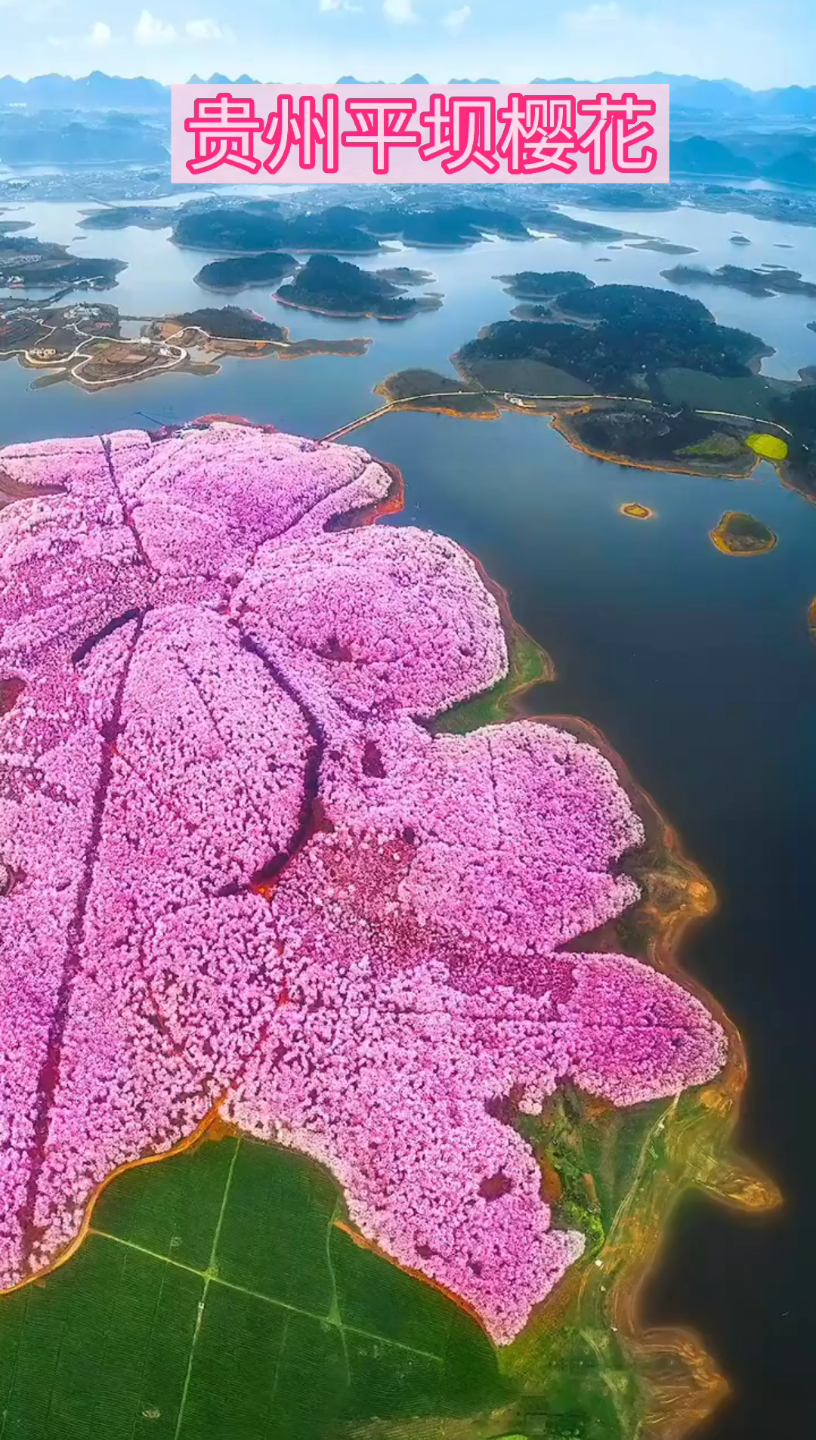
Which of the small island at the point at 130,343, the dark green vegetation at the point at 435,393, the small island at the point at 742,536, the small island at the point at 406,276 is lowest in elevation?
the small island at the point at 742,536

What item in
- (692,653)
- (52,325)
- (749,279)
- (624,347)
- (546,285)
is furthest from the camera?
(749,279)

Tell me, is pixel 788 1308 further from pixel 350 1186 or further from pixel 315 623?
pixel 315 623

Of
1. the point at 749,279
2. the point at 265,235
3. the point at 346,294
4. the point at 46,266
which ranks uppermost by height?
the point at 265,235

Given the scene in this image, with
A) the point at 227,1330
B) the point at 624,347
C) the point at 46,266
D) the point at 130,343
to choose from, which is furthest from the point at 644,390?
the point at 46,266

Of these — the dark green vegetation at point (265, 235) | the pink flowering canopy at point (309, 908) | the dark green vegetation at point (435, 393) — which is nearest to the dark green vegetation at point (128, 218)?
the dark green vegetation at point (265, 235)

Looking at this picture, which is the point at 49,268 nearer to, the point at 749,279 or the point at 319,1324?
the point at 749,279

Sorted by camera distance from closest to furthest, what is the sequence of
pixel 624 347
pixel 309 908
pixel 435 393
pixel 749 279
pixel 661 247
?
1. pixel 309 908
2. pixel 435 393
3. pixel 624 347
4. pixel 749 279
5. pixel 661 247

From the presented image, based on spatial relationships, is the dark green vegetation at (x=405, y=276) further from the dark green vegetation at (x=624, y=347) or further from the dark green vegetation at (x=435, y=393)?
the dark green vegetation at (x=435, y=393)
